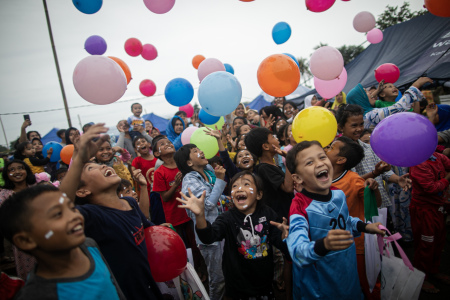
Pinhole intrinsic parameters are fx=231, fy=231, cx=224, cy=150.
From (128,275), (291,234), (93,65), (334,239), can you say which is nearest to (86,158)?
(128,275)

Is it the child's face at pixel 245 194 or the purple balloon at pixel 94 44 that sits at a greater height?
the purple balloon at pixel 94 44

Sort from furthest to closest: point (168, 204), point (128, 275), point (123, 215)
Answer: point (168, 204) → point (123, 215) → point (128, 275)

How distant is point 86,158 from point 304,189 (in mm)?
1459

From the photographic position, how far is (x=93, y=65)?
8.53ft

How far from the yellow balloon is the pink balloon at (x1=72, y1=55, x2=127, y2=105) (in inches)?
85.0

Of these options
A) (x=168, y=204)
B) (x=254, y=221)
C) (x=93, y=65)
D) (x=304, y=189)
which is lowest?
(x=168, y=204)

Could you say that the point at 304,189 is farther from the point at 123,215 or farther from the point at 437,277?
the point at 437,277

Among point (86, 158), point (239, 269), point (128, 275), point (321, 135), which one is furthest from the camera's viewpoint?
point (321, 135)

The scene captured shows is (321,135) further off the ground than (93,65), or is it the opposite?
(93,65)

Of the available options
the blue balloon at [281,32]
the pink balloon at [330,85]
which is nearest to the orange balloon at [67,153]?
the pink balloon at [330,85]

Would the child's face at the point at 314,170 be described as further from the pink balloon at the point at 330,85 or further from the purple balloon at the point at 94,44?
the purple balloon at the point at 94,44

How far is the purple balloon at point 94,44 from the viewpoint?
524 centimetres

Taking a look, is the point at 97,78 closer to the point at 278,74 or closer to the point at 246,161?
the point at 246,161

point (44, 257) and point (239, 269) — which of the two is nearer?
point (44, 257)
